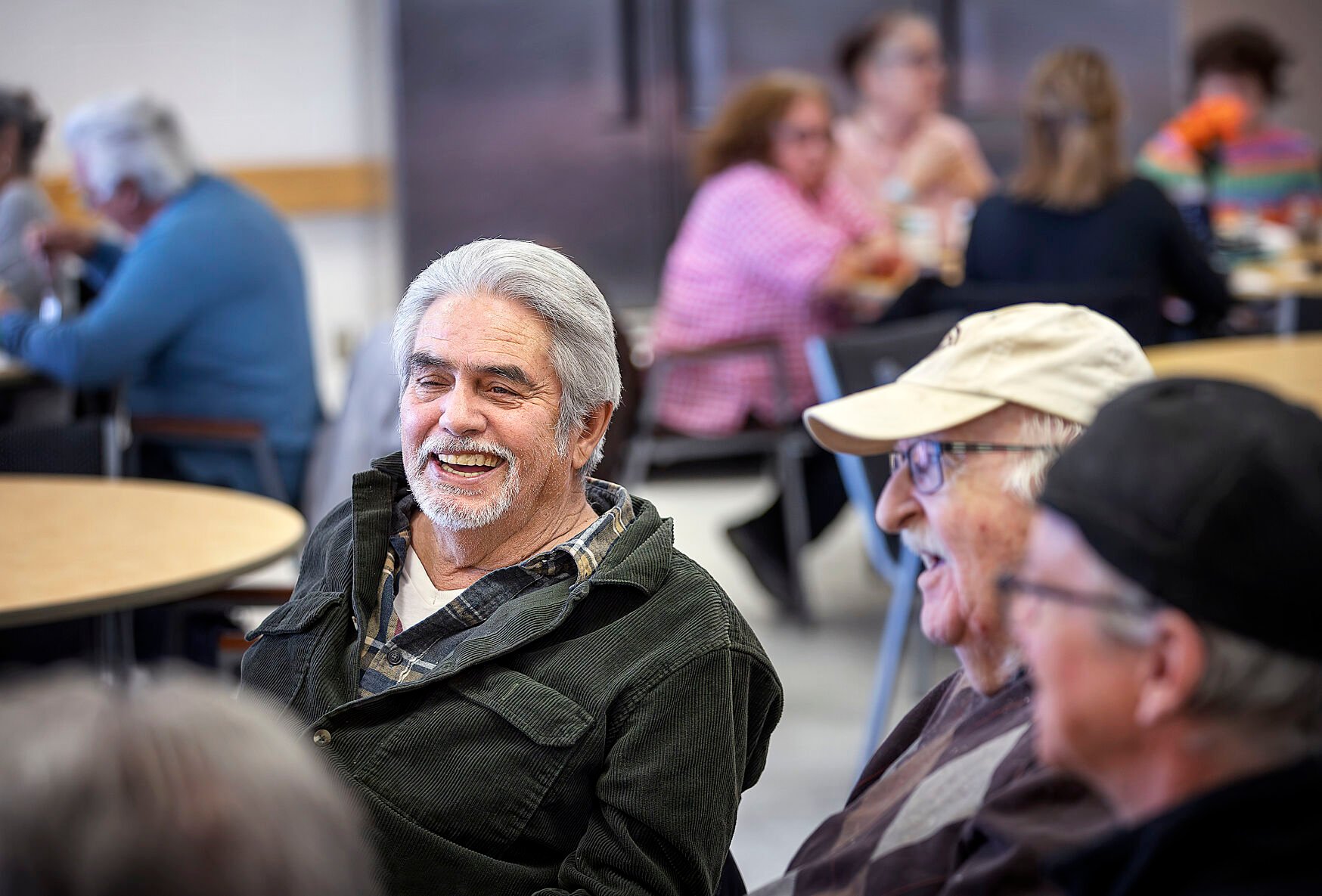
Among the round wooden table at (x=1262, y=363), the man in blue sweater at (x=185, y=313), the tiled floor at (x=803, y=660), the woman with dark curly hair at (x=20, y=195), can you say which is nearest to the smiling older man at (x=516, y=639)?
the tiled floor at (x=803, y=660)

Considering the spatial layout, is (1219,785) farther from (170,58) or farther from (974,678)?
(170,58)

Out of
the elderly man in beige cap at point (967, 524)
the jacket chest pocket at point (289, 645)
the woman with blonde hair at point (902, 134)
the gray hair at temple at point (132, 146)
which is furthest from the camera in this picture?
the woman with blonde hair at point (902, 134)

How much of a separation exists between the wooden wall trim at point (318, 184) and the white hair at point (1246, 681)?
233 inches

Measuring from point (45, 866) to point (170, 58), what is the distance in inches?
245

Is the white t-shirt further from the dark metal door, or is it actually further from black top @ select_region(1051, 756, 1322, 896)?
the dark metal door

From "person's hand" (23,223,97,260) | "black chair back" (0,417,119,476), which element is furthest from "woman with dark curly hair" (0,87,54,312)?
"black chair back" (0,417,119,476)

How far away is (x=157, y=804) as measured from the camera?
65 centimetres

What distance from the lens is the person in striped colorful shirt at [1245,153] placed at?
5.68 m

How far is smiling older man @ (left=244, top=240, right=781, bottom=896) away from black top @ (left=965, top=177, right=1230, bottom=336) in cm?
247

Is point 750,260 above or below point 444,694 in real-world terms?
above

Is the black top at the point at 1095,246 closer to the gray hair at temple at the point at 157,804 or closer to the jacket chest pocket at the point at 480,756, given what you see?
the jacket chest pocket at the point at 480,756

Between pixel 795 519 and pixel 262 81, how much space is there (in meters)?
3.55

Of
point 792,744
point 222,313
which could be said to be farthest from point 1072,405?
point 222,313

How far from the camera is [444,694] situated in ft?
4.71
